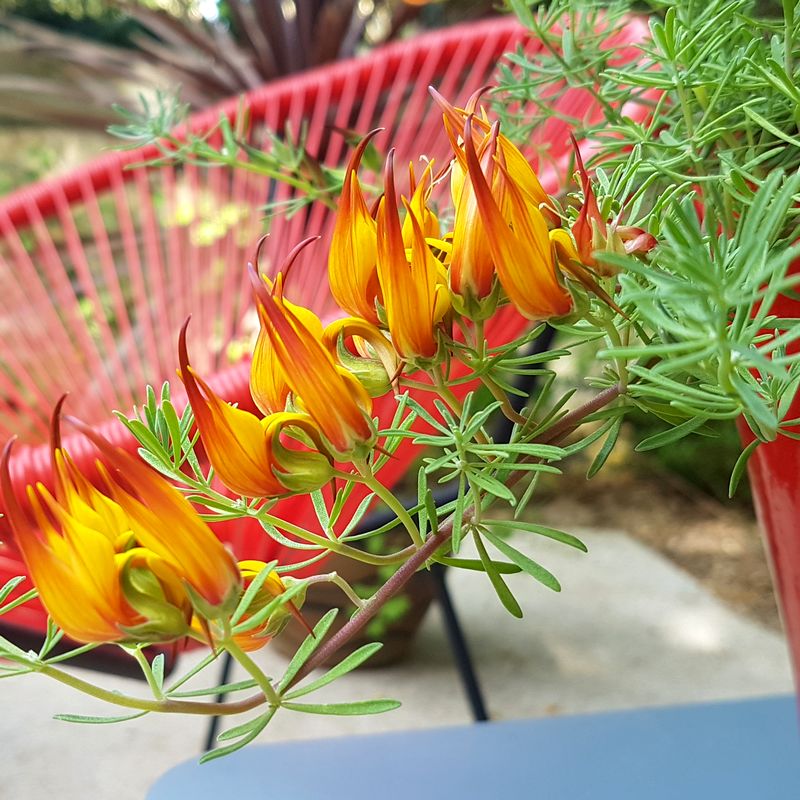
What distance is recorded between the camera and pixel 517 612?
9.3 inches

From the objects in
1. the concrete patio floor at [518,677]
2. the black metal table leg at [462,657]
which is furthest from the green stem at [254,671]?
the concrete patio floor at [518,677]

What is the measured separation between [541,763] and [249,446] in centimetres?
34

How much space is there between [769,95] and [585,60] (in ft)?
0.44

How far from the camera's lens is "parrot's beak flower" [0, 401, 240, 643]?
174 millimetres

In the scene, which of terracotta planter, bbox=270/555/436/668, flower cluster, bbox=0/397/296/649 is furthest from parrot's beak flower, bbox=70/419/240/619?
terracotta planter, bbox=270/555/436/668

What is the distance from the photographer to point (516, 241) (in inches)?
8.0

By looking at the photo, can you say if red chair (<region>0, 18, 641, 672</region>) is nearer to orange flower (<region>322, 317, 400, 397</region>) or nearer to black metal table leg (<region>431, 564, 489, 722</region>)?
black metal table leg (<region>431, 564, 489, 722</region>)

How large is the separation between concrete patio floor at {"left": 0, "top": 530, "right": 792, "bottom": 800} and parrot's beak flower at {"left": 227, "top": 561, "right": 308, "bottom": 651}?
1196mm

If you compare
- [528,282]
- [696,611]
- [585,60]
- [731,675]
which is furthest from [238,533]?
[696,611]

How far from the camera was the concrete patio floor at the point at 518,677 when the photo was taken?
137cm

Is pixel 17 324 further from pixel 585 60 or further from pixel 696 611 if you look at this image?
pixel 696 611

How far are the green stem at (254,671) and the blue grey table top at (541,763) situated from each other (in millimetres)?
256

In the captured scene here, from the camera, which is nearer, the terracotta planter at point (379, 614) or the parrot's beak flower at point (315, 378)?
the parrot's beak flower at point (315, 378)

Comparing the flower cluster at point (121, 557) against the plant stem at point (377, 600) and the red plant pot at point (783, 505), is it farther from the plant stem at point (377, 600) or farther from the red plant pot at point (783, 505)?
the red plant pot at point (783, 505)
